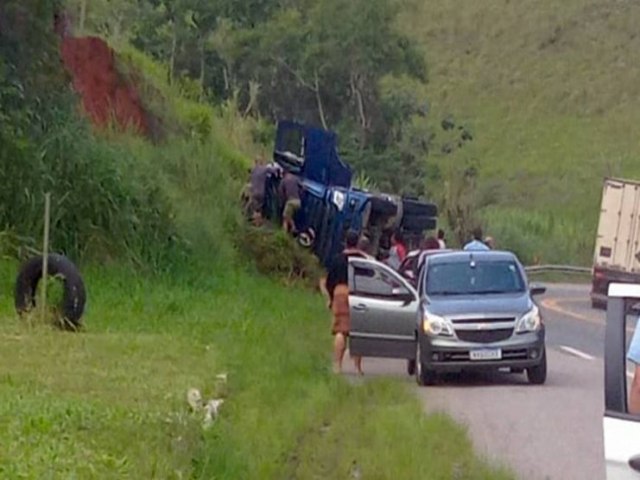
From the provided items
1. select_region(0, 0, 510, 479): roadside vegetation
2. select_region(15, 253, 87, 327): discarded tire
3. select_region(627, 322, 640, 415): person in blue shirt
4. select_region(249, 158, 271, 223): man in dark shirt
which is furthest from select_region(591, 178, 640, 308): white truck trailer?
select_region(627, 322, 640, 415): person in blue shirt

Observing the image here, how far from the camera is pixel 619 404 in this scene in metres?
7.86

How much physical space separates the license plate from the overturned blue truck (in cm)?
1253

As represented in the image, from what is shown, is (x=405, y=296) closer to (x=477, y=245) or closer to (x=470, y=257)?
(x=470, y=257)

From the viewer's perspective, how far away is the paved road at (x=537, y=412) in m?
14.2

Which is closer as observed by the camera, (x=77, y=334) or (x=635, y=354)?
(x=635, y=354)

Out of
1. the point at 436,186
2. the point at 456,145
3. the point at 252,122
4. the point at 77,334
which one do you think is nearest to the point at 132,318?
the point at 77,334

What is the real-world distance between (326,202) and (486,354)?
46.8ft

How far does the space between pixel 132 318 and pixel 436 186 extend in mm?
44430

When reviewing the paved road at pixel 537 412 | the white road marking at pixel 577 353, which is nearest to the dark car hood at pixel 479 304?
the paved road at pixel 537 412

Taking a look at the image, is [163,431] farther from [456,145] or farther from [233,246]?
[456,145]

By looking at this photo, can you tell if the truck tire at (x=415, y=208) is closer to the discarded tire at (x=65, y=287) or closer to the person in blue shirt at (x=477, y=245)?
the person in blue shirt at (x=477, y=245)

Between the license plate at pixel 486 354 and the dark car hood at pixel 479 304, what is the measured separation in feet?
1.62

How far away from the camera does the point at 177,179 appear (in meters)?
33.9

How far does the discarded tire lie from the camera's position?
777 inches
